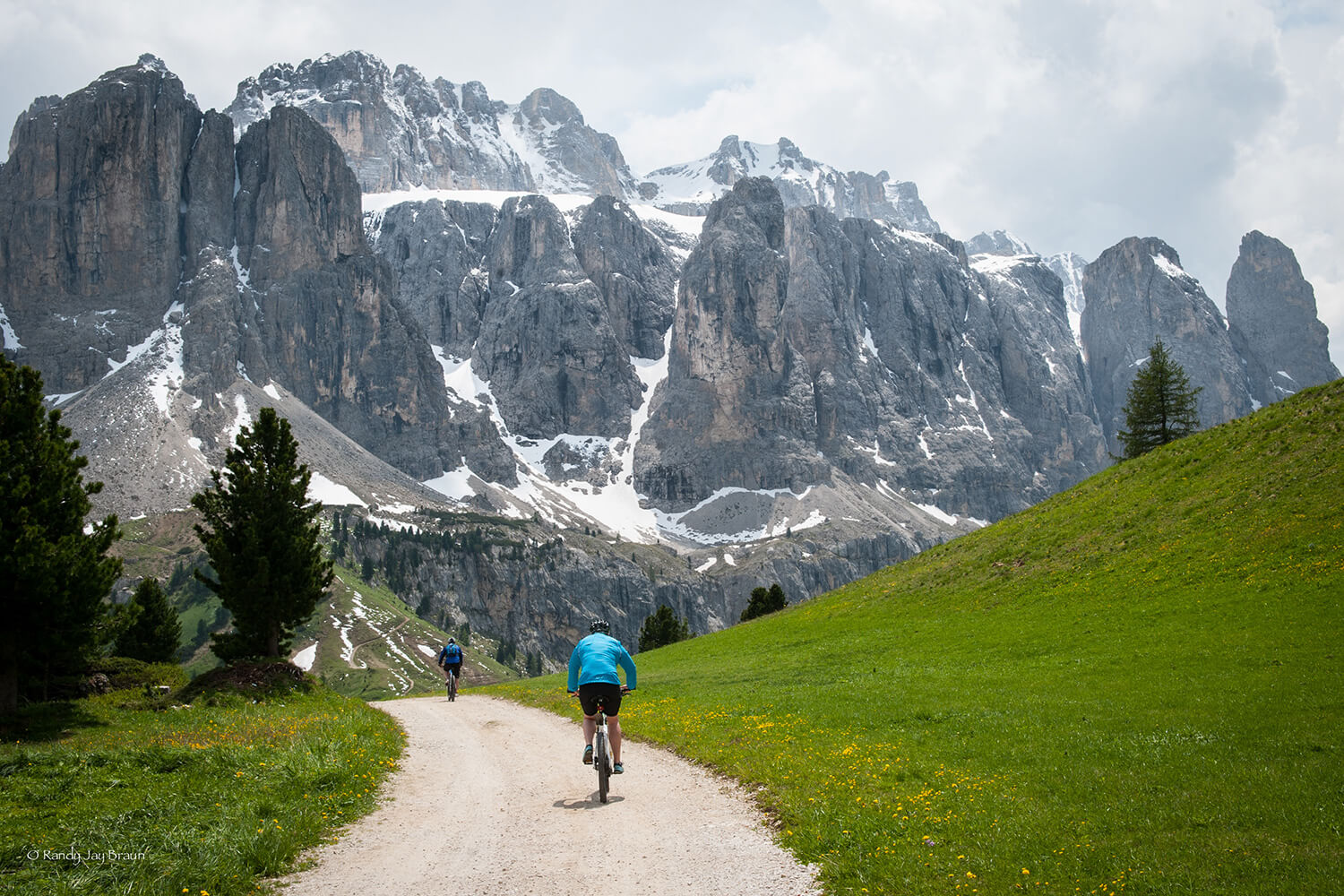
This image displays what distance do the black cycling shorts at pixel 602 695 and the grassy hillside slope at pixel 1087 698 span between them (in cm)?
273

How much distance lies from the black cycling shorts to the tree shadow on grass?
48.4ft

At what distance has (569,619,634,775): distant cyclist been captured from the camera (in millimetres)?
14969

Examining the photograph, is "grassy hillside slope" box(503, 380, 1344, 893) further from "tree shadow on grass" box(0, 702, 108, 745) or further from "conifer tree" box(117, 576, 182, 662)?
"conifer tree" box(117, 576, 182, 662)

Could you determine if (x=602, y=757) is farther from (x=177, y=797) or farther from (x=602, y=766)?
(x=177, y=797)

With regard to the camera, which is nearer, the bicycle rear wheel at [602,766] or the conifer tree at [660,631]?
the bicycle rear wheel at [602,766]

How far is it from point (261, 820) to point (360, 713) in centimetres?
1483

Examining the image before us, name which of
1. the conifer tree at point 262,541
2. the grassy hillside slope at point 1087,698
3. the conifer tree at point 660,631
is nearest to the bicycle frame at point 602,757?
the grassy hillside slope at point 1087,698

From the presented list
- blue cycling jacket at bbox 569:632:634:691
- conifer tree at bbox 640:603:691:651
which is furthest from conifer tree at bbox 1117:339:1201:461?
blue cycling jacket at bbox 569:632:634:691

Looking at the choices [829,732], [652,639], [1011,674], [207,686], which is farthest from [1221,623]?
[652,639]

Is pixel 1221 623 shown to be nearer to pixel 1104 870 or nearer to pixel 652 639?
pixel 1104 870

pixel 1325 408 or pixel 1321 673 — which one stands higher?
pixel 1325 408

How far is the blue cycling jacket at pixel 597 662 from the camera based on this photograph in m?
15.3

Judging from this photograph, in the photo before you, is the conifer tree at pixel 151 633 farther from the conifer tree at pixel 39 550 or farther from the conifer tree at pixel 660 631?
the conifer tree at pixel 660 631

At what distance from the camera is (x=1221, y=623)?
74.5 feet
